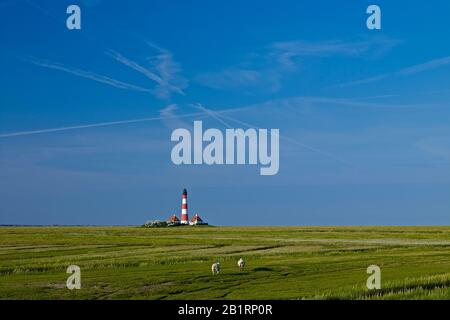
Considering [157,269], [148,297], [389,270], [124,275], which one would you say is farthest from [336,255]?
[148,297]

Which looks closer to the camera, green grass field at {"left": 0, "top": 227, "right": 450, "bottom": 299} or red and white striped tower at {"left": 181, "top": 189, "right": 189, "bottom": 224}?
green grass field at {"left": 0, "top": 227, "right": 450, "bottom": 299}

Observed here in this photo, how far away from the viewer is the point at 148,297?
85.7 ft

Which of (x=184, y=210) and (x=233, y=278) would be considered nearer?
(x=233, y=278)

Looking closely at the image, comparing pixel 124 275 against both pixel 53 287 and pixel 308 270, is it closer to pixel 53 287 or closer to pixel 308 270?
pixel 53 287

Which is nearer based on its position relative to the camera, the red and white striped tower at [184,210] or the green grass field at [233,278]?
the green grass field at [233,278]

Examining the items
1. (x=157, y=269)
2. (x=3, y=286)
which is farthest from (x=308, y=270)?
(x=3, y=286)

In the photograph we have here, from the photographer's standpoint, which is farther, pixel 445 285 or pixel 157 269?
pixel 157 269

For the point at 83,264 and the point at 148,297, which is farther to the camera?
the point at 83,264

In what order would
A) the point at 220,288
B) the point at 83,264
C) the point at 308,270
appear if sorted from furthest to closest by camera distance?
1. the point at 83,264
2. the point at 308,270
3. the point at 220,288
